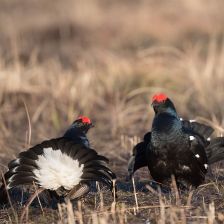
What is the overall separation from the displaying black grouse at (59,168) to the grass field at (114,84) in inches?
4.9

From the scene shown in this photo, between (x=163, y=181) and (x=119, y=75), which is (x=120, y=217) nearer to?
(x=163, y=181)

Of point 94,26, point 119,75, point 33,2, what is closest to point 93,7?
point 94,26

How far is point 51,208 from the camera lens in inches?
179

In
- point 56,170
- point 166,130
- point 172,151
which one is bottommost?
point 56,170

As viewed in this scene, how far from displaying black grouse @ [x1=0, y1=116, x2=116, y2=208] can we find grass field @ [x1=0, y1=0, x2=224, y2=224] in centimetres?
13

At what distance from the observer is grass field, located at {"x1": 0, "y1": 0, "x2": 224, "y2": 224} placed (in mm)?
4477

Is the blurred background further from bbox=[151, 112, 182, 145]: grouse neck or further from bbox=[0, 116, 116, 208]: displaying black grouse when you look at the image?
bbox=[151, 112, 182, 145]: grouse neck

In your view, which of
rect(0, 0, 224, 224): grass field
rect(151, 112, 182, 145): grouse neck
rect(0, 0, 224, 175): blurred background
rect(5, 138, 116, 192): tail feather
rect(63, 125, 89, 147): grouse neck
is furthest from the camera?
rect(0, 0, 224, 175): blurred background

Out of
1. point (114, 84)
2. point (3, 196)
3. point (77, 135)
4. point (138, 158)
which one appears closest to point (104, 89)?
point (114, 84)

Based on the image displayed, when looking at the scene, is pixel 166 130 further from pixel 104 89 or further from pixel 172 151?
pixel 104 89

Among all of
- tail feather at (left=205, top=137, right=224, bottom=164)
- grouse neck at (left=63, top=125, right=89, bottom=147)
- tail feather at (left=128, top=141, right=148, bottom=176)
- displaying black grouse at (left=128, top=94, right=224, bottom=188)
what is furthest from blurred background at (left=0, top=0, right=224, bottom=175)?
displaying black grouse at (left=128, top=94, right=224, bottom=188)

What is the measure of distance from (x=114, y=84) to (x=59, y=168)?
4167 mm

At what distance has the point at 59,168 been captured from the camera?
435cm

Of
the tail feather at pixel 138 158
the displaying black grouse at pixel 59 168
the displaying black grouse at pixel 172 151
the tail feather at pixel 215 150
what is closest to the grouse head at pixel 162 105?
the displaying black grouse at pixel 172 151
